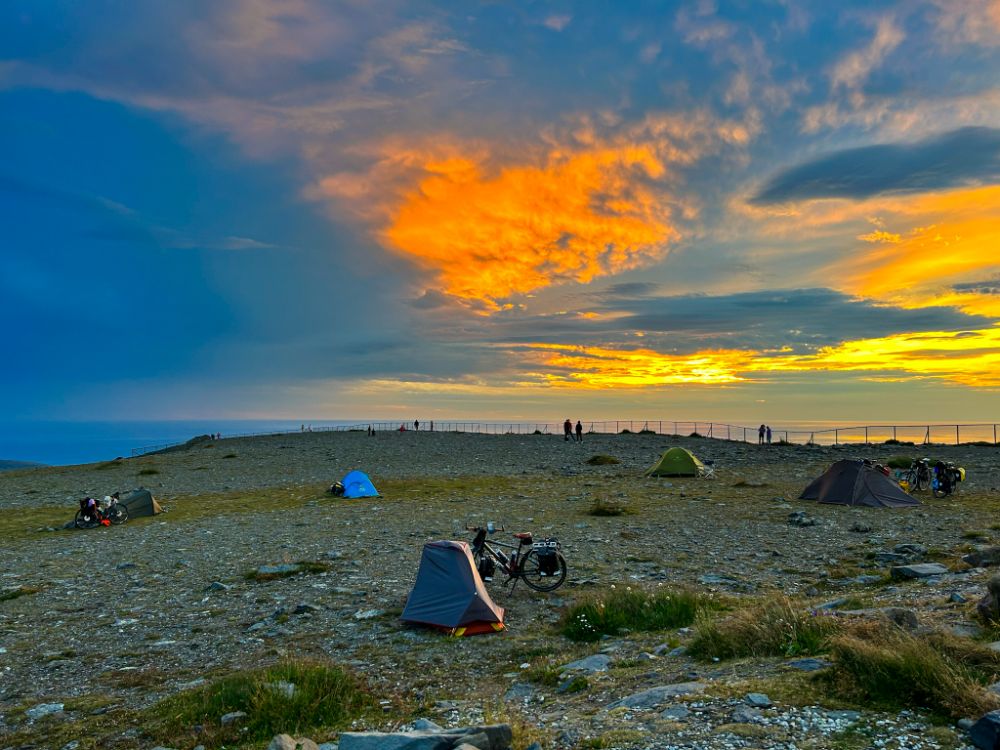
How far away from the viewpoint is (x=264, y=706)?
26.8 ft

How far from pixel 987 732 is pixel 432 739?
4.78 m

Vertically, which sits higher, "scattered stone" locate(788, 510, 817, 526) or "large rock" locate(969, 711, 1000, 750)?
"large rock" locate(969, 711, 1000, 750)

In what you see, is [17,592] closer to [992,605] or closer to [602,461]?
[992,605]

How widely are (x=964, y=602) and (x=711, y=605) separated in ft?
12.8

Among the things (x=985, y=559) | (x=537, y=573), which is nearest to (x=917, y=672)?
(x=537, y=573)

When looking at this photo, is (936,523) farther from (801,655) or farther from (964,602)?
(801,655)

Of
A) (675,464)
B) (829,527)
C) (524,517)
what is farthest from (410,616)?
(675,464)

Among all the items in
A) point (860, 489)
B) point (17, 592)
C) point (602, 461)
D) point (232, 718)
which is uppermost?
point (602, 461)

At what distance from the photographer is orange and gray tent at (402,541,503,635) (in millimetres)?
11867

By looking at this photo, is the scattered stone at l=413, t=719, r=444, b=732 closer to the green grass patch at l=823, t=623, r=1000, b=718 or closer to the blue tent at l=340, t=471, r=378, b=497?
the green grass patch at l=823, t=623, r=1000, b=718

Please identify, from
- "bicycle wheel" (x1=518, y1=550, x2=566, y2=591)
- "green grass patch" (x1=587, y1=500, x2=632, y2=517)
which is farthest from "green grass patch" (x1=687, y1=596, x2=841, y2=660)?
"green grass patch" (x1=587, y1=500, x2=632, y2=517)

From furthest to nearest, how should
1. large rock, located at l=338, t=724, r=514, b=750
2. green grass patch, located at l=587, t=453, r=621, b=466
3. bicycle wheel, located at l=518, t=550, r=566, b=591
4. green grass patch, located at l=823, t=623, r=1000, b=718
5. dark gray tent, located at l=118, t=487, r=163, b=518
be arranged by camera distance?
1. green grass patch, located at l=587, t=453, r=621, b=466
2. dark gray tent, located at l=118, t=487, r=163, b=518
3. bicycle wheel, located at l=518, t=550, r=566, b=591
4. green grass patch, located at l=823, t=623, r=1000, b=718
5. large rock, located at l=338, t=724, r=514, b=750

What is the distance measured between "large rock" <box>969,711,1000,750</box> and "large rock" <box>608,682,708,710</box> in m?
2.62

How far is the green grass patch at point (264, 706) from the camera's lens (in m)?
7.85
